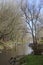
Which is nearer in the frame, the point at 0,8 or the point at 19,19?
the point at 0,8

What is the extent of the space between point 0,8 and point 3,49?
706cm

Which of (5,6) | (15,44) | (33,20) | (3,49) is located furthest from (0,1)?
(15,44)

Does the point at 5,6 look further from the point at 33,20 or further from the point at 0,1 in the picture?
the point at 33,20

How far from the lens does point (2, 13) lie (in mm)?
27297

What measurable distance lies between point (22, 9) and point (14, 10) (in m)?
1.72

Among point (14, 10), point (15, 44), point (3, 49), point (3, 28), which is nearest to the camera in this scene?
point (3, 28)

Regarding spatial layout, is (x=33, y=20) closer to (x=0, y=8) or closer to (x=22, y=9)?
(x=22, y=9)

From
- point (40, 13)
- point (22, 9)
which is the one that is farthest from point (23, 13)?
point (40, 13)

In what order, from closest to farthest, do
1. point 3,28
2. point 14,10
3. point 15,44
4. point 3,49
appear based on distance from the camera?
point 3,28
point 14,10
point 3,49
point 15,44

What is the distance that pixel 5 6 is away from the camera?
2802cm

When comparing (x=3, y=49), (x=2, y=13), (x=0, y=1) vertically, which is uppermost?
(x=0, y=1)

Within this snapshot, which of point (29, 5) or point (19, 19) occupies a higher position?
point (29, 5)

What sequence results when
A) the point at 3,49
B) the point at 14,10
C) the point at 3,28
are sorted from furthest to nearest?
1. the point at 3,49
2. the point at 14,10
3. the point at 3,28

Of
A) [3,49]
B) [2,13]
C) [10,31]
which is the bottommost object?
[3,49]
